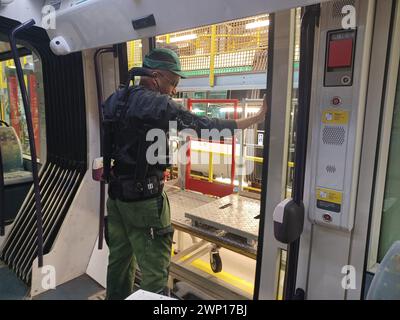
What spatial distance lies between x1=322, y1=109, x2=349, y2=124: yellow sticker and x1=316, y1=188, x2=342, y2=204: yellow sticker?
1.05 ft

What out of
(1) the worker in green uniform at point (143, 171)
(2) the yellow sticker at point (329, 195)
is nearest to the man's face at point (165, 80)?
(1) the worker in green uniform at point (143, 171)

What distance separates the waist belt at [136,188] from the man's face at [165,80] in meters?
0.60

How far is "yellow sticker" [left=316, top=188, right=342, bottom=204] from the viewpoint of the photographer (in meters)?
1.37

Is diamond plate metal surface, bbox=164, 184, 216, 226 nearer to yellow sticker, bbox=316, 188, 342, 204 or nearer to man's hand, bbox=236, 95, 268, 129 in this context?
man's hand, bbox=236, 95, 268, 129

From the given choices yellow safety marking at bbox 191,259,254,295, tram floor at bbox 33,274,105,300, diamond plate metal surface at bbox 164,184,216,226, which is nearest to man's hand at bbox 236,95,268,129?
diamond plate metal surface at bbox 164,184,216,226

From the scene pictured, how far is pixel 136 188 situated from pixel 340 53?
1347 millimetres

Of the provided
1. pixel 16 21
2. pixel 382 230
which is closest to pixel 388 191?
pixel 382 230

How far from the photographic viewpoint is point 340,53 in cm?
128

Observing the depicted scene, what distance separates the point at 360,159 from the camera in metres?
1.34

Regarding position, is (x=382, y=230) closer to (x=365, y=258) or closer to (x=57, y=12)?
(x=365, y=258)

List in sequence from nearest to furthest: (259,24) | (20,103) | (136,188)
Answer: (136,188), (259,24), (20,103)

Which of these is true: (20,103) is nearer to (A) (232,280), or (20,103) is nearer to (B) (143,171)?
(B) (143,171)

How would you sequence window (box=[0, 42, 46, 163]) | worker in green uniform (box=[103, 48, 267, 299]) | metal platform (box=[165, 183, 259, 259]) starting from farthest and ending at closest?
window (box=[0, 42, 46, 163]) → metal platform (box=[165, 183, 259, 259]) → worker in green uniform (box=[103, 48, 267, 299])

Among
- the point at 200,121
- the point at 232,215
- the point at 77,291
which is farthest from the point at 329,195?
the point at 77,291
